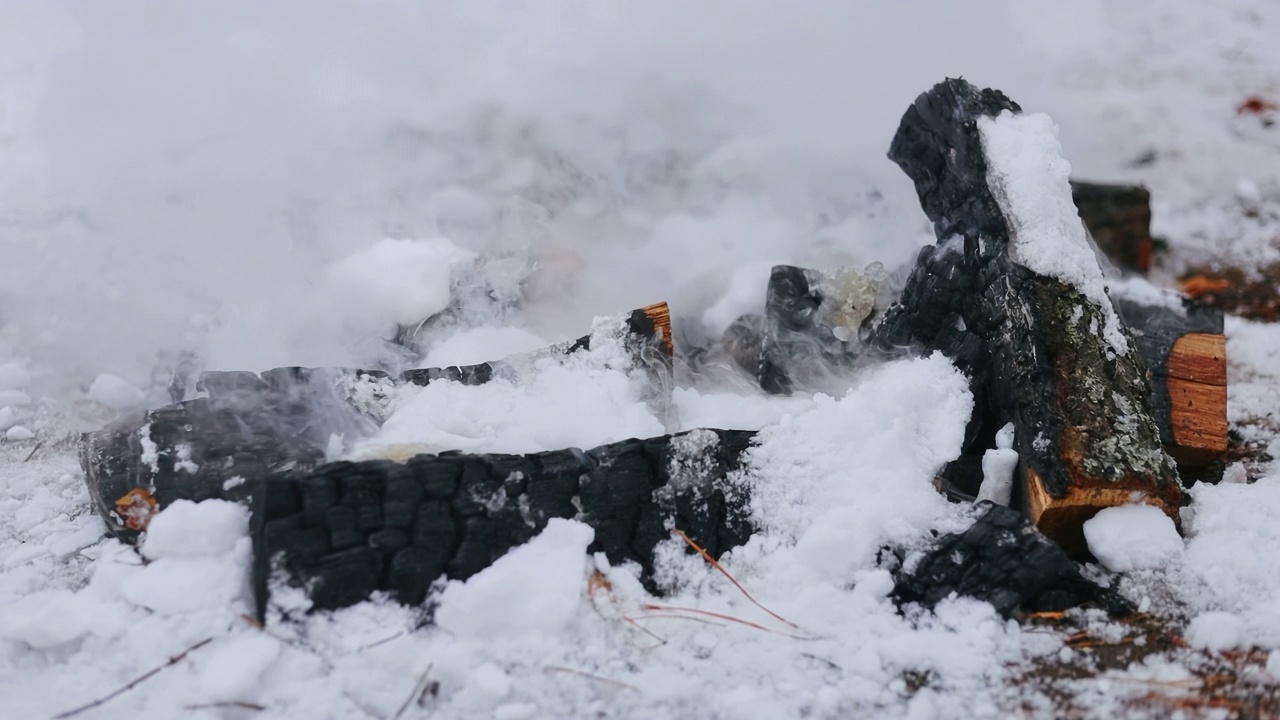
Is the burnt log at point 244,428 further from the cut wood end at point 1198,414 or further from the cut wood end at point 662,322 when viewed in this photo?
the cut wood end at point 1198,414

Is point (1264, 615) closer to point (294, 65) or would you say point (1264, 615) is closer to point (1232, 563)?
point (1232, 563)

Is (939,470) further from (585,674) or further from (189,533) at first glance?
(189,533)

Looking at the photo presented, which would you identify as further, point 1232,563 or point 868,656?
point 1232,563

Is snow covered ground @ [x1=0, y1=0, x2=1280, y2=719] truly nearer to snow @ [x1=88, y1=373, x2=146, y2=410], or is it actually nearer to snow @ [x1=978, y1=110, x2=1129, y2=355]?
snow @ [x1=88, y1=373, x2=146, y2=410]

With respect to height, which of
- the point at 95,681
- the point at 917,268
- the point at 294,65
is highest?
the point at 294,65

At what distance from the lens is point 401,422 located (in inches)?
82.1

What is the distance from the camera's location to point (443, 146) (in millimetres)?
3746

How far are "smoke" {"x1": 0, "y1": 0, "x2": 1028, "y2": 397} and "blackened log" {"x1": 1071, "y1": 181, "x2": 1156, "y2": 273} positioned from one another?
73 centimetres

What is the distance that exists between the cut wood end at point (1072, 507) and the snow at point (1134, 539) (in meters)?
0.02

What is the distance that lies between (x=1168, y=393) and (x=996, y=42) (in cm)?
248

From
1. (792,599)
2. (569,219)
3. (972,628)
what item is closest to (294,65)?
(569,219)

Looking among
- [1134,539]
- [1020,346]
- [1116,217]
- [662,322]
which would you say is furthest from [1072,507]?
[1116,217]

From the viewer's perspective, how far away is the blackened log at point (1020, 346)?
1.97 meters

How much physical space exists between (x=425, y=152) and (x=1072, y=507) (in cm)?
282
